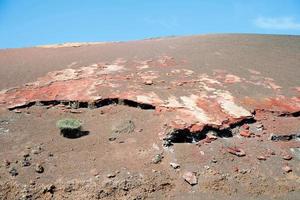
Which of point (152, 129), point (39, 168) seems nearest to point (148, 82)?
point (152, 129)

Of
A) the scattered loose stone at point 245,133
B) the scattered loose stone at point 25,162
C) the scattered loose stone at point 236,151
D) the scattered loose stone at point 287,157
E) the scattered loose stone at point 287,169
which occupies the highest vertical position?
the scattered loose stone at point 245,133

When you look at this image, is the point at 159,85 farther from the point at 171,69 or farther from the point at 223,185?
the point at 223,185

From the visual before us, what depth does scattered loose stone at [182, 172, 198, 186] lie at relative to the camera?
841 centimetres

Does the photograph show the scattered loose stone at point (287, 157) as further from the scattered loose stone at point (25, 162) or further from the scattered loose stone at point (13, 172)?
the scattered loose stone at point (13, 172)

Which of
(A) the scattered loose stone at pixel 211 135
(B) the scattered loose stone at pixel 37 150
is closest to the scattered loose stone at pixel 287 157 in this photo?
(A) the scattered loose stone at pixel 211 135

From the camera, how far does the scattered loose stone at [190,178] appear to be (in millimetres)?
8406

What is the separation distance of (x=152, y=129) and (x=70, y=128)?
2071mm

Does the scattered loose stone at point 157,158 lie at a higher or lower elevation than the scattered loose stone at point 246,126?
lower

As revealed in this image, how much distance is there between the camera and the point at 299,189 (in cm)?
846

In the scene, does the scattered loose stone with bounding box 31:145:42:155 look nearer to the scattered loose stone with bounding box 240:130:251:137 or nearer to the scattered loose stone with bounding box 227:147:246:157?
the scattered loose stone with bounding box 227:147:246:157

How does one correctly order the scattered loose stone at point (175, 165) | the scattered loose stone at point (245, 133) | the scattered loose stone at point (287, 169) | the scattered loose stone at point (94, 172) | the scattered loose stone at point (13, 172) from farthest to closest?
the scattered loose stone at point (245, 133), the scattered loose stone at point (287, 169), the scattered loose stone at point (175, 165), the scattered loose stone at point (94, 172), the scattered loose stone at point (13, 172)

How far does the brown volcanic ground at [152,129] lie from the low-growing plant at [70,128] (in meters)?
0.22

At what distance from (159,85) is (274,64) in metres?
5.80

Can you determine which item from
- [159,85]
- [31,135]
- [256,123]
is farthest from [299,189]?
[31,135]
